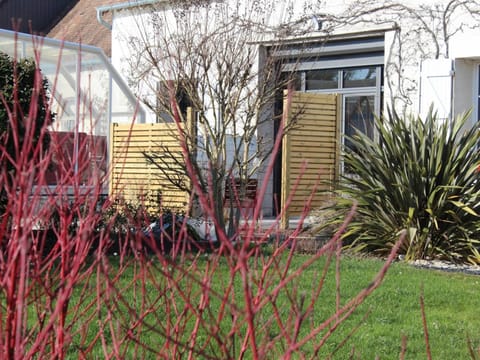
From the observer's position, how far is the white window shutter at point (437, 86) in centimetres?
1209

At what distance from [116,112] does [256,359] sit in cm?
1517

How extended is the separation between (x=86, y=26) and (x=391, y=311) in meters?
16.0

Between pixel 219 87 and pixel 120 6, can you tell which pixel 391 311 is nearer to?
pixel 219 87

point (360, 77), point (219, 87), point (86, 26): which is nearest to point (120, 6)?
point (86, 26)

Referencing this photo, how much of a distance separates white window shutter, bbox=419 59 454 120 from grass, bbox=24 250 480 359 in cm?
400

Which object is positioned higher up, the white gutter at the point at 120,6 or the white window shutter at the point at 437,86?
the white gutter at the point at 120,6

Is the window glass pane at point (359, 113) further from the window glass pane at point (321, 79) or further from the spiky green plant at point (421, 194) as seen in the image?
the spiky green plant at point (421, 194)

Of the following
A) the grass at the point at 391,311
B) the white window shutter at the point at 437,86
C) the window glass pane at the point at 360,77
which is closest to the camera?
the grass at the point at 391,311

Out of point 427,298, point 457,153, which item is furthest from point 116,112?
point 427,298

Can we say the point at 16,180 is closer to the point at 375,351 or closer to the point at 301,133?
the point at 375,351

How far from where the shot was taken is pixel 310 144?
13867 mm

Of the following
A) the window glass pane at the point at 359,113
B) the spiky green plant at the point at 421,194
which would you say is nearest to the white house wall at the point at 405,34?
the window glass pane at the point at 359,113

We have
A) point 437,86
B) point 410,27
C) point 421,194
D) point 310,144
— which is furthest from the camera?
point 310,144

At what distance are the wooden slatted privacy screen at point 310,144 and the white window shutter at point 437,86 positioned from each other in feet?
5.89
